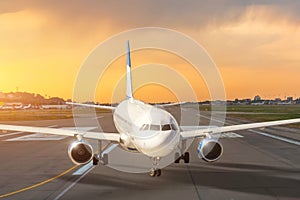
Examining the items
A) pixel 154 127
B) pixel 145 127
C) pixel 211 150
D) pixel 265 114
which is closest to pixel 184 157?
pixel 211 150

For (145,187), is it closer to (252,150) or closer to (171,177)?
(171,177)

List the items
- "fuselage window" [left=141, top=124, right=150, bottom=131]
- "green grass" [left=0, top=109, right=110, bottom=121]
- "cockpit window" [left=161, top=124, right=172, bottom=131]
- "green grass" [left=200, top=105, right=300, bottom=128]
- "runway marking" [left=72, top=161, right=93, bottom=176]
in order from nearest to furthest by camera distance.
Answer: "cockpit window" [left=161, top=124, right=172, bottom=131], "fuselage window" [left=141, top=124, right=150, bottom=131], "runway marking" [left=72, top=161, right=93, bottom=176], "green grass" [left=200, top=105, right=300, bottom=128], "green grass" [left=0, top=109, right=110, bottom=121]

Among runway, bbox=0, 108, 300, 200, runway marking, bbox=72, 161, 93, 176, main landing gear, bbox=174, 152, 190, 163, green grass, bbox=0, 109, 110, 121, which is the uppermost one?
green grass, bbox=0, 109, 110, 121

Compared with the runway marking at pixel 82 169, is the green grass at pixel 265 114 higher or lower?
higher

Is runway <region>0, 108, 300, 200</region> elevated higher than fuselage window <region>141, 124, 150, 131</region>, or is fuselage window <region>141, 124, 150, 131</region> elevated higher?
fuselage window <region>141, 124, 150, 131</region>

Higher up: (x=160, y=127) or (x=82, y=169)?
(x=160, y=127)

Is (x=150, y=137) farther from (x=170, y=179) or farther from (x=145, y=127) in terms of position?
(x=170, y=179)

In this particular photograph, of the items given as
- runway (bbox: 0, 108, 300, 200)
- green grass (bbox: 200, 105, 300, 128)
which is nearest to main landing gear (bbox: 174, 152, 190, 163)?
runway (bbox: 0, 108, 300, 200)

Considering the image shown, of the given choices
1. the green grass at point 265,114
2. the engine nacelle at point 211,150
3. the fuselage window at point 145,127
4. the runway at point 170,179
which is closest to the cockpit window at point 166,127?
the fuselage window at point 145,127

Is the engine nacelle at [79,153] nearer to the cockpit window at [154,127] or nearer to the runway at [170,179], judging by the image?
the runway at [170,179]

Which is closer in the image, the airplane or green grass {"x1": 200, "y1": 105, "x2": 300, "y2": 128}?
the airplane

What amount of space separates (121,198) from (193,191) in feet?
9.80

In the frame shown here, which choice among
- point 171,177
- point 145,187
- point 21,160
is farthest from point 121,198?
point 21,160

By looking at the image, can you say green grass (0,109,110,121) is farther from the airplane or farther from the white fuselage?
the white fuselage
